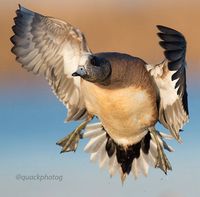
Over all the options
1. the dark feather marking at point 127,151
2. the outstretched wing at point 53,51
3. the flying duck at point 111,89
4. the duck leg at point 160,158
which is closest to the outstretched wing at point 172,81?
the flying duck at point 111,89

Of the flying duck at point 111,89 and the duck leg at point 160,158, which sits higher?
the flying duck at point 111,89

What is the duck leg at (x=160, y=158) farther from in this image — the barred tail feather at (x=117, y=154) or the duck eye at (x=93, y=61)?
the duck eye at (x=93, y=61)

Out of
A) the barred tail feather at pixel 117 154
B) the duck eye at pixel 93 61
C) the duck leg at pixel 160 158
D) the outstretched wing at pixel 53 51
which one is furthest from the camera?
the barred tail feather at pixel 117 154

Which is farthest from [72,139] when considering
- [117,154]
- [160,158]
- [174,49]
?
[174,49]

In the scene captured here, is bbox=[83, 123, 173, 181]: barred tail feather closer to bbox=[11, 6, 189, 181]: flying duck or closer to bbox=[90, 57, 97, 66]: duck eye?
bbox=[11, 6, 189, 181]: flying duck

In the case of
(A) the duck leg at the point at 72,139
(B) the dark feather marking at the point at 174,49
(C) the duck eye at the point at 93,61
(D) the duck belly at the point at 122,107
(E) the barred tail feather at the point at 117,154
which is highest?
(B) the dark feather marking at the point at 174,49

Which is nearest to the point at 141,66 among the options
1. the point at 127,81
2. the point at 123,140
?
the point at 127,81

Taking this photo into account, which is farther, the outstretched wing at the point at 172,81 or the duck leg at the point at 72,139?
the duck leg at the point at 72,139

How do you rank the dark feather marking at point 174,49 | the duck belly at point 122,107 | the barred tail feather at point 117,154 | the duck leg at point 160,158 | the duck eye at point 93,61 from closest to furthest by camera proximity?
1. the dark feather marking at point 174,49
2. the duck eye at point 93,61
3. the duck belly at point 122,107
4. the duck leg at point 160,158
5. the barred tail feather at point 117,154

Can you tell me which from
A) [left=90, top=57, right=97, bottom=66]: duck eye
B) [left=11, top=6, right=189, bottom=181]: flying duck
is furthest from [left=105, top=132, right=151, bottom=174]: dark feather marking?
[left=90, top=57, right=97, bottom=66]: duck eye

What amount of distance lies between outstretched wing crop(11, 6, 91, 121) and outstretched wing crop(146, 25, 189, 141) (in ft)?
1.52

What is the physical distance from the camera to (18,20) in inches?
235

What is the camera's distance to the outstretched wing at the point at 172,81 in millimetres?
5250

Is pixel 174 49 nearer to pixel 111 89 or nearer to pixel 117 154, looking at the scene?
pixel 111 89
